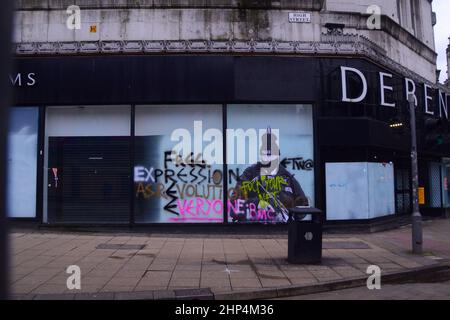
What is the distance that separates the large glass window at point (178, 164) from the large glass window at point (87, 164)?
47 cm

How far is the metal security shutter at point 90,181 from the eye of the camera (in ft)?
44.0

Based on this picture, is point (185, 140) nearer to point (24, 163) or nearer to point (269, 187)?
point (269, 187)

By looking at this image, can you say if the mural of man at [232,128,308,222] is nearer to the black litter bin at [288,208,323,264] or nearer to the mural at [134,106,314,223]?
the mural at [134,106,314,223]

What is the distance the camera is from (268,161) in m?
13.6

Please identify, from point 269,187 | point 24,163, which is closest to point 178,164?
point 269,187

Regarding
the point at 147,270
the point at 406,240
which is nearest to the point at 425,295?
the point at 147,270

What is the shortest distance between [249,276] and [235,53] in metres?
7.42

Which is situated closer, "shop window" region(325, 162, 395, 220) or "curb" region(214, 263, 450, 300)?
"curb" region(214, 263, 450, 300)

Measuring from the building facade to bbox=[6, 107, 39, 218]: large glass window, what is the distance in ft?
0.10

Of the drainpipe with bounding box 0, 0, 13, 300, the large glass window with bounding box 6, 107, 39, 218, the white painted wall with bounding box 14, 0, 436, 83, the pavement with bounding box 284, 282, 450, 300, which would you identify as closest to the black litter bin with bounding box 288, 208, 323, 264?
the pavement with bounding box 284, 282, 450, 300

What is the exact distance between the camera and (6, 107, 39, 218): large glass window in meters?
13.5

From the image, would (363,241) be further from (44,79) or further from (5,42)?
(5,42)

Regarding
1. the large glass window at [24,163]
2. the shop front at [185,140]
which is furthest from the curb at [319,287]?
the large glass window at [24,163]
